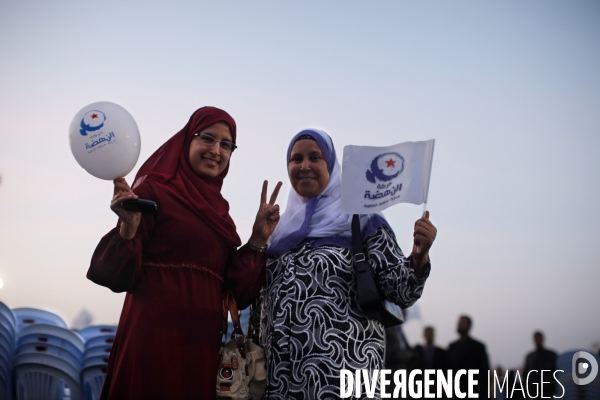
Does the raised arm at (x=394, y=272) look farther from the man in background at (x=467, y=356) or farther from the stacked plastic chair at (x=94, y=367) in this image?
the man in background at (x=467, y=356)

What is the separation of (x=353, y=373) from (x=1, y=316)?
9.67ft

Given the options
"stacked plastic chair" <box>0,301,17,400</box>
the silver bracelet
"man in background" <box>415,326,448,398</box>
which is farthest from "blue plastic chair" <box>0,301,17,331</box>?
"man in background" <box>415,326,448,398</box>

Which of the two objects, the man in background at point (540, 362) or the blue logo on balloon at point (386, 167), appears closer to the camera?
the blue logo on balloon at point (386, 167)

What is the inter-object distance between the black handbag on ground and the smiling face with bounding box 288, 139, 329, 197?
41cm

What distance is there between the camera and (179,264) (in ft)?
9.40

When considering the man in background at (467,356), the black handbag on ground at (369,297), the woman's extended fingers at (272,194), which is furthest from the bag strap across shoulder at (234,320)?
the man in background at (467,356)

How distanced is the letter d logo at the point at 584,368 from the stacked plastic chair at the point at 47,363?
4.42 metres

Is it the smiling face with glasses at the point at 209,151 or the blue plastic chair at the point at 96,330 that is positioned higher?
the smiling face with glasses at the point at 209,151

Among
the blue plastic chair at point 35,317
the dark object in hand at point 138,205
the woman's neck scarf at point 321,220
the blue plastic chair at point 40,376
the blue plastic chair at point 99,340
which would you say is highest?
the woman's neck scarf at point 321,220

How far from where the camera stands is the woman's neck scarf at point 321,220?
3125 mm

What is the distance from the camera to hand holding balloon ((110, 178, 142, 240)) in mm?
2609

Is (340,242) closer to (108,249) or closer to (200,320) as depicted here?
(200,320)

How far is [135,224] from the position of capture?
2.69 metres

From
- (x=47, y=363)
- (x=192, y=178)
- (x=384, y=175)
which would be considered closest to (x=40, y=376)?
(x=47, y=363)
